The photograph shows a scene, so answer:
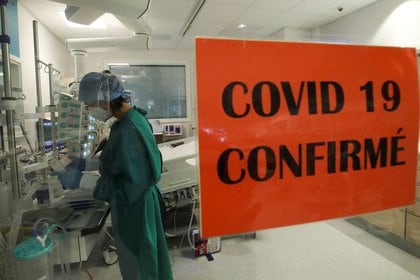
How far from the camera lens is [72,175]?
1.55 metres

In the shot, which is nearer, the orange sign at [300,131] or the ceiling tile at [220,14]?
the orange sign at [300,131]

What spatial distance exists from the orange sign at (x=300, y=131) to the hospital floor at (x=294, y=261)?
113cm

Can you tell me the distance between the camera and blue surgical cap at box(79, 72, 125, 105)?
1266 millimetres

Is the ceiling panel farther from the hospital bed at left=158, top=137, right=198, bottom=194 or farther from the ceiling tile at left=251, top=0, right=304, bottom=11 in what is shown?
the hospital bed at left=158, top=137, right=198, bottom=194

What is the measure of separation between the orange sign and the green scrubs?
641 millimetres

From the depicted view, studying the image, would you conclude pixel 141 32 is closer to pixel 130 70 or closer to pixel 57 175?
pixel 130 70

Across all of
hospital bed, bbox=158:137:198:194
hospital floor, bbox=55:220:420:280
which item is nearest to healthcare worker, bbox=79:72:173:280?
hospital bed, bbox=158:137:198:194

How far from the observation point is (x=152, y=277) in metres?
1.34

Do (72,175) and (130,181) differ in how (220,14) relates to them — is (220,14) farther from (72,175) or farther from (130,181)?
(72,175)

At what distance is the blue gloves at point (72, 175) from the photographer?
151 centimetres

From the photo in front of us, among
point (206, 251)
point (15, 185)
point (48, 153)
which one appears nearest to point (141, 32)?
point (48, 153)

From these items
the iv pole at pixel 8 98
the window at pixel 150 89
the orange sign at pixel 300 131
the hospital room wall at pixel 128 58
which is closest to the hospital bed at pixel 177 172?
the hospital room wall at pixel 128 58

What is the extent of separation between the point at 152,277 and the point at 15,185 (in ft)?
2.79

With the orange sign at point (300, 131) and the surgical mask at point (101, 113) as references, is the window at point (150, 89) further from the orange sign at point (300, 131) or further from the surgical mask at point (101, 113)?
the orange sign at point (300, 131)
